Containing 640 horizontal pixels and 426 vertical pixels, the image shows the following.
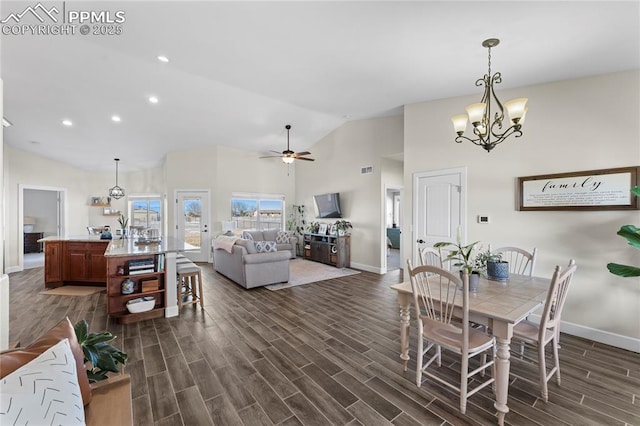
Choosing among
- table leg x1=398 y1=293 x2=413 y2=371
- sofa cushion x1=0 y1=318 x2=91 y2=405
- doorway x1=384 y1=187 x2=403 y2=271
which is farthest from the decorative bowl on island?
doorway x1=384 y1=187 x2=403 y2=271

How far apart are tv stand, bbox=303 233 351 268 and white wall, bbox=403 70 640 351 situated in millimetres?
3291

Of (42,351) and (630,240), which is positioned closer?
(42,351)

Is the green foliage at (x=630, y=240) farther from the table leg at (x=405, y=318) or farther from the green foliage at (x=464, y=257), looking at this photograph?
the table leg at (x=405, y=318)

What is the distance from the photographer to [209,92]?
488 cm

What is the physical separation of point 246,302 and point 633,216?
496 cm

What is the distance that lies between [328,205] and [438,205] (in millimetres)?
3550

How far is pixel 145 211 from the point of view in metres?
9.38

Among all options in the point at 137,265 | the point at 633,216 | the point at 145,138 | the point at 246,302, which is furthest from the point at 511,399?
the point at 145,138

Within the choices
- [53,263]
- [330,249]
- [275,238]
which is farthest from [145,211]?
[330,249]

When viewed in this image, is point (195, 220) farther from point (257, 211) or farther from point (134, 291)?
point (134, 291)

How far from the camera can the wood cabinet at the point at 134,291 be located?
342cm

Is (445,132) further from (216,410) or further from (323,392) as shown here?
(216,410)

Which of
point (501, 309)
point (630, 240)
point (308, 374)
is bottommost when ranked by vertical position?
point (308, 374)

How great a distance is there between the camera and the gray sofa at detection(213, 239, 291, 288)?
15.9ft
